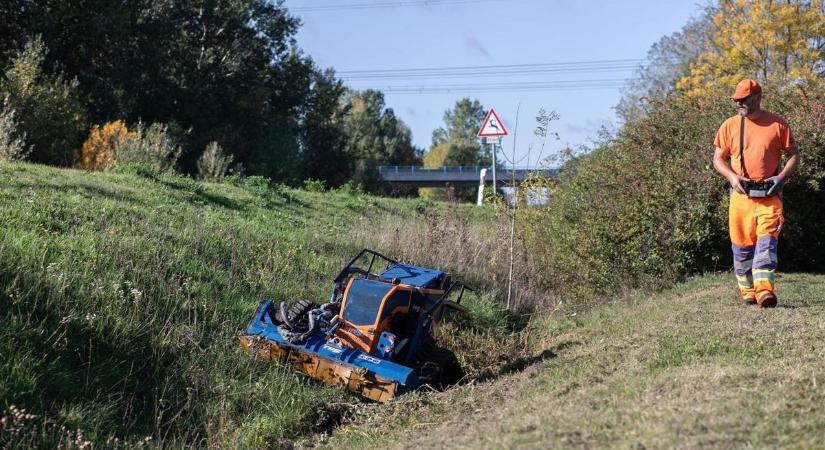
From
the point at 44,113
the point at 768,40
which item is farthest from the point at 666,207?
the point at 768,40

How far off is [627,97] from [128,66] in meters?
27.0

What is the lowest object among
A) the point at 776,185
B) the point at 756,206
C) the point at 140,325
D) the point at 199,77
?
the point at 140,325

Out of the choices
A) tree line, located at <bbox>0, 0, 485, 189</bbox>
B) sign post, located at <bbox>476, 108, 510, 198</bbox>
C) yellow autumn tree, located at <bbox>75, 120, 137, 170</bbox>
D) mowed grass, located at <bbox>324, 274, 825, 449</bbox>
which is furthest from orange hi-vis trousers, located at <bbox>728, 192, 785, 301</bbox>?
tree line, located at <bbox>0, 0, 485, 189</bbox>

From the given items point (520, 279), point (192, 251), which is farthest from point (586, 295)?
point (192, 251)

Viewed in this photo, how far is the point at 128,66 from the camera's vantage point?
133 ft

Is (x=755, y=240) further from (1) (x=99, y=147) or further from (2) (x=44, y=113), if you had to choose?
(2) (x=44, y=113)

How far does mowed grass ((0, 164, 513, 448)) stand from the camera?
250 inches

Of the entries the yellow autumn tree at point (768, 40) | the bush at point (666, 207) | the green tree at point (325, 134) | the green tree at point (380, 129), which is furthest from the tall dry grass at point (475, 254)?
the green tree at point (380, 129)

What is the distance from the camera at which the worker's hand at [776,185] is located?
25.0ft

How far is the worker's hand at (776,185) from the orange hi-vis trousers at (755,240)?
0.09 meters

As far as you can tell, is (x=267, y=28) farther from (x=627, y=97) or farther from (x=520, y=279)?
(x=520, y=279)

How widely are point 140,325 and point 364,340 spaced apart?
7.06 feet

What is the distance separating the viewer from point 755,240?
25.9 ft

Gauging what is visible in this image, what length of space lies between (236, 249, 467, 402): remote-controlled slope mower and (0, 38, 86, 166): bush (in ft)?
55.1
